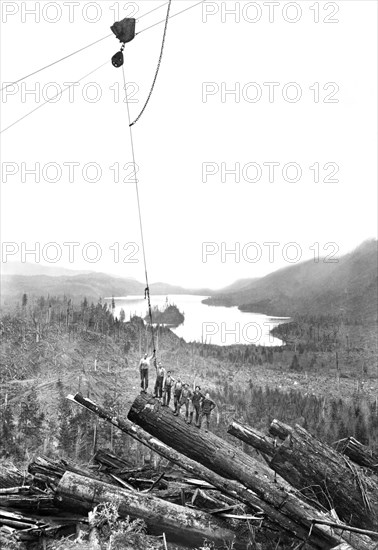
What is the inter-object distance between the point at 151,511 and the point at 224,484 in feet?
6.52

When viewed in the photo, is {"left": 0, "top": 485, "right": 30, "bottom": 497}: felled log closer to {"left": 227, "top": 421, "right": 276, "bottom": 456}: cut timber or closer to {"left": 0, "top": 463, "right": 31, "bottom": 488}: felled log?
{"left": 0, "top": 463, "right": 31, "bottom": 488}: felled log

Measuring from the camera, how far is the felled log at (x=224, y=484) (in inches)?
306

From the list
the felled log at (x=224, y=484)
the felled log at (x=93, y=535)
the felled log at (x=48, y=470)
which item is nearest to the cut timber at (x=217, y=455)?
the felled log at (x=224, y=484)

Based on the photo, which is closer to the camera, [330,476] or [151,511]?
[151,511]

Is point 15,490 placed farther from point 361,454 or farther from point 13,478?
point 361,454

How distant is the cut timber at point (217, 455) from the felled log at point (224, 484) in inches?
3.6

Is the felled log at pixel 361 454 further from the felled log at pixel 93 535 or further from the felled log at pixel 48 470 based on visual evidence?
the felled log at pixel 93 535

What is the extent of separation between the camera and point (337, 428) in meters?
95.8

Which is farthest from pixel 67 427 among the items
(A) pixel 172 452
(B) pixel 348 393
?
(B) pixel 348 393

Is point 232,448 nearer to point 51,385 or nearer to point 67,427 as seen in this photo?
point 67,427

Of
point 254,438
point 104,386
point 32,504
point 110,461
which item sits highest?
point 254,438

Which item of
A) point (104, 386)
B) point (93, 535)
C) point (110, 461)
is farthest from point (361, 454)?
point (104, 386)

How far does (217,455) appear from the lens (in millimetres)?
9977

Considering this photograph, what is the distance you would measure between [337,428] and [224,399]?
3895 centimetres
